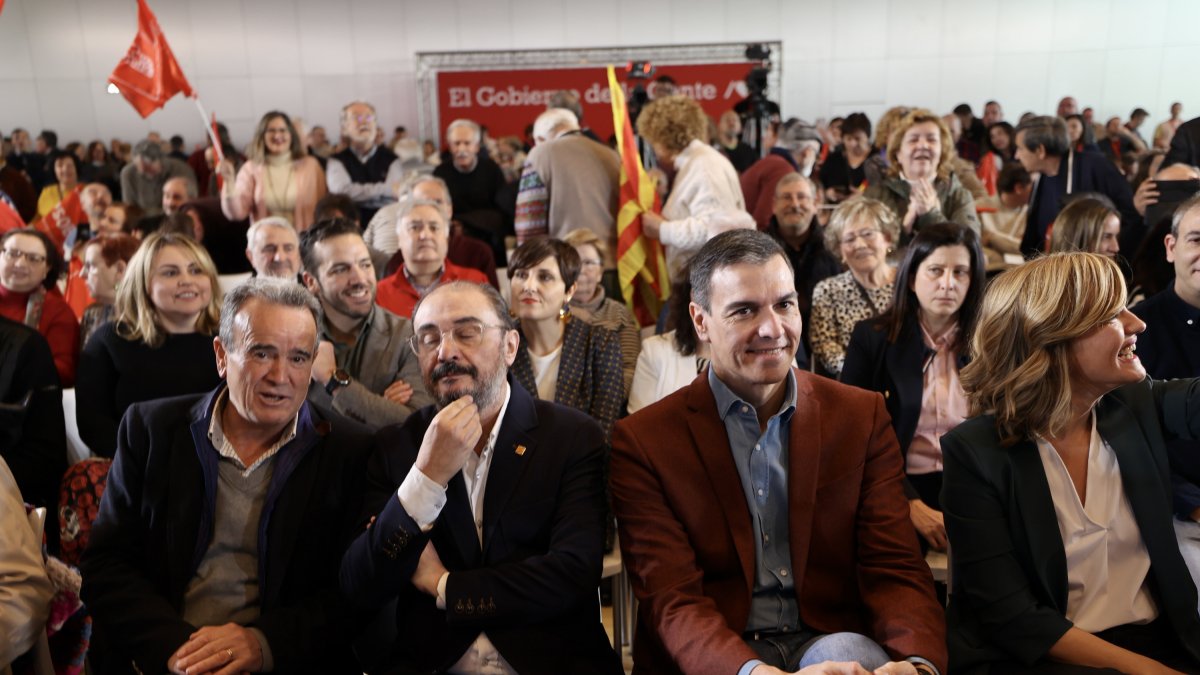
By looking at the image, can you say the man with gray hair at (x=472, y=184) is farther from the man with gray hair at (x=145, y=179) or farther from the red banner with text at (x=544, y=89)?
the red banner with text at (x=544, y=89)

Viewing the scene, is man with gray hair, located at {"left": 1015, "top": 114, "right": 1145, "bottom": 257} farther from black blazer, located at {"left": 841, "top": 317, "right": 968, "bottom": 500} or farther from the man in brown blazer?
the man in brown blazer

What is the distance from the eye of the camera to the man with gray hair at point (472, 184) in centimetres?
549

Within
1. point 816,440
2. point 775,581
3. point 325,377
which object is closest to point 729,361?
point 816,440

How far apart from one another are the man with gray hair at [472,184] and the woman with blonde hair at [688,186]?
1377 mm

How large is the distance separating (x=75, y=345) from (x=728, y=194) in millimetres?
2785

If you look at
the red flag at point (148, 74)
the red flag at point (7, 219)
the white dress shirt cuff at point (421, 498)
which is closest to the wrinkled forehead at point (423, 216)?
the white dress shirt cuff at point (421, 498)

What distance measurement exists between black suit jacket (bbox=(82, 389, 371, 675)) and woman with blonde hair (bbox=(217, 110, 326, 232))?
3.29 metres

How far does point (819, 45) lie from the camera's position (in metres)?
11.2

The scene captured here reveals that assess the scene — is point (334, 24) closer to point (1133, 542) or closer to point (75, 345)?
point (75, 345)

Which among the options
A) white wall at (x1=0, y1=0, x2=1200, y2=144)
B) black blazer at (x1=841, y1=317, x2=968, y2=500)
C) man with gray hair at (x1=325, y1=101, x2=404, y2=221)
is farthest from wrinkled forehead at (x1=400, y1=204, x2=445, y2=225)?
white wall at (x1=0, y1=0, x2=1200, y2=144)

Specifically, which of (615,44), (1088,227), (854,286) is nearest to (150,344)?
(854,286)

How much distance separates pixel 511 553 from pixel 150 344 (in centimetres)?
162

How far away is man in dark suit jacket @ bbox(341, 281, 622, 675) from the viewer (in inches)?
70.7

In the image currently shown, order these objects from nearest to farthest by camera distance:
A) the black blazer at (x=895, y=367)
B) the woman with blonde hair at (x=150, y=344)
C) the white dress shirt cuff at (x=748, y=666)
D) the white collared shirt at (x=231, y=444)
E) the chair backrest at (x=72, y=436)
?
1. the white dress shirt cuff at (x=748, y=666)
2. the white collared shirt at (x=231, y=444)
3. the black blazer at (x=895, y=367)
4. the woman with blonde hair at (x=150, y=344)
5. the chair backrest at (x=72, y=436)
